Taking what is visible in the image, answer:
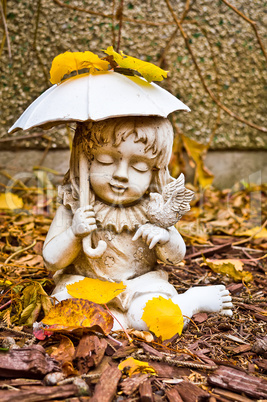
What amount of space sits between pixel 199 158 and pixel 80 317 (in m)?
2.65

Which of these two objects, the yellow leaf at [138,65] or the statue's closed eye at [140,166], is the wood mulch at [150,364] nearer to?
the statue's closed eye at [140,166]

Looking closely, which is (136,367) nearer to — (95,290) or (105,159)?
(95,290)

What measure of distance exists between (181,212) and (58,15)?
2.51m

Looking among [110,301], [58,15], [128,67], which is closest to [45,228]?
[110,301]

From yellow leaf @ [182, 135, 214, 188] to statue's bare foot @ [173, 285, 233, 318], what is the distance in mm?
2103

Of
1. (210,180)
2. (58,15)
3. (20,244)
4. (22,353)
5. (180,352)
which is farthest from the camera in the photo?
(210,180)

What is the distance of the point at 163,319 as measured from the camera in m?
1.65

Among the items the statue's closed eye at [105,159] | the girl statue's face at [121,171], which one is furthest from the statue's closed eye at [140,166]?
the statue's closed eye at [105,159]

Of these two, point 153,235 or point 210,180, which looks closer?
point 153,235

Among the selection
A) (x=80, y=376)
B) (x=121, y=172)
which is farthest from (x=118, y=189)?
(x=80, y=376)

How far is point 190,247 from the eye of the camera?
9.74 feet

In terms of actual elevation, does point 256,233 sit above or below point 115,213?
below

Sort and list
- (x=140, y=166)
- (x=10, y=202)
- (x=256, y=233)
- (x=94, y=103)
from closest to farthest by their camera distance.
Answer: (x=94, y=103), (x=140, y=166), (x=256, y=233), (x=10, y=202)

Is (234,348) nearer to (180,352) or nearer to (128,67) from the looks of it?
(180,352)
